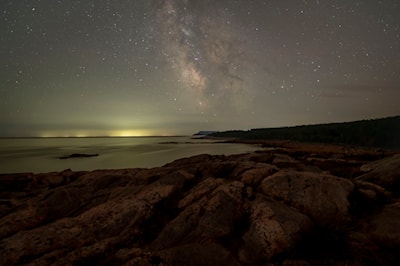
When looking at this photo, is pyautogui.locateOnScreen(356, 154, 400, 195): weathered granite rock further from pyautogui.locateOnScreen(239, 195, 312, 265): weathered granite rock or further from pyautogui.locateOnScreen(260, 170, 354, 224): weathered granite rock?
pyautogui.locateOnScreen(239, 195, 312, 265): weathered granite rock

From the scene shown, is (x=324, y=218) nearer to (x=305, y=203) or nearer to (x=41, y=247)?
(x=305, y=203)

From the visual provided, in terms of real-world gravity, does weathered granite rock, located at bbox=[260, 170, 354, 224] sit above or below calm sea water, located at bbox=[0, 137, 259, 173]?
above

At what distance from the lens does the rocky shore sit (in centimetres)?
753

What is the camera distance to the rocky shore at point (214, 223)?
7534mm

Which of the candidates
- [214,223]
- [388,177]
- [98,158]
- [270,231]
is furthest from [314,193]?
[98,158]

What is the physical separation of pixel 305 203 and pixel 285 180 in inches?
57.0

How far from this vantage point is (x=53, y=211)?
33.1 feet

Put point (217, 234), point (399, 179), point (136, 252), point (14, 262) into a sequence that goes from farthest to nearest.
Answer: point (399, 179), point (217, 234), point (136, 252), point (14, 262)

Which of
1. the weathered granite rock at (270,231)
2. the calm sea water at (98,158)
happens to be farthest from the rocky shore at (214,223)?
the calm sea water at (98,158)

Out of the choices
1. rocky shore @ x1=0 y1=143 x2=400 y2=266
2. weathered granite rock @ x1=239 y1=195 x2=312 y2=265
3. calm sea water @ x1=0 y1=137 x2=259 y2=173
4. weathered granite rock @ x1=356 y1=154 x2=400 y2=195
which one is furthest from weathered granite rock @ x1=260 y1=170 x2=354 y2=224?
calm sea water @ x1=0 y1=137 x2=259 y2=173

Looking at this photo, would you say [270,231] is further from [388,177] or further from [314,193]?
[388,177]

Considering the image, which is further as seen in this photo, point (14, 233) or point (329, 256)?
point (14, 233)

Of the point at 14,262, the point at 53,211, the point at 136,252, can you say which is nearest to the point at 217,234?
the point at 136,252

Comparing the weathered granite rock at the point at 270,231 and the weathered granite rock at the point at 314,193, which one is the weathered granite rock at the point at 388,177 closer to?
the weathered granite rock at the point at 314,193
